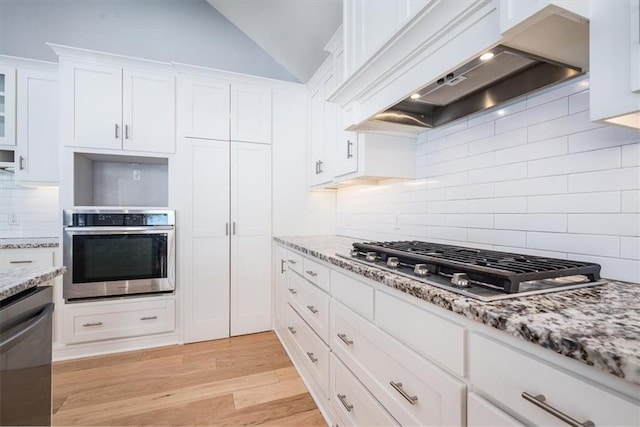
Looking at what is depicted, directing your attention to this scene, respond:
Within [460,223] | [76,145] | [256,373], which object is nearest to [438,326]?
[460,223]

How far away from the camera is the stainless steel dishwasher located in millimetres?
858

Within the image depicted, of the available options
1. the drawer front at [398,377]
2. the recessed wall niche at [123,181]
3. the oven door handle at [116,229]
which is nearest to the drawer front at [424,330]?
the drawer front at [398,377]

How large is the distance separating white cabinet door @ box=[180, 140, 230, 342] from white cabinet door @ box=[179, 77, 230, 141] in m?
0.10

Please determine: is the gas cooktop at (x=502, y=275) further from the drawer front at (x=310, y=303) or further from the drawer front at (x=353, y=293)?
the drawer front at (x=310, y=303)

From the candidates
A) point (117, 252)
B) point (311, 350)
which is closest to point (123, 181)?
point (117, 252)

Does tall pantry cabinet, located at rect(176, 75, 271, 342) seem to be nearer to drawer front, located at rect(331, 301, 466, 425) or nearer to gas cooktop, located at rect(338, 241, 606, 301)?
drawer front, located at rect(331, 301, 466, 425)

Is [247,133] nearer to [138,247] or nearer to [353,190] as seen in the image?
[353,190]

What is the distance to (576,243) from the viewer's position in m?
1.05

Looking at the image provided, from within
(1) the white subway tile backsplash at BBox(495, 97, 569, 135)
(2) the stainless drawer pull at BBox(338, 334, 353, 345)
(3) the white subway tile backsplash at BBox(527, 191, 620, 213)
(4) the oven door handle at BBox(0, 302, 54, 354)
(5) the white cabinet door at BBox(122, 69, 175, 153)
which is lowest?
(2) the stainless drawer pull at BBox(338, 334, 353, 345)

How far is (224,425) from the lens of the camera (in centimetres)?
158

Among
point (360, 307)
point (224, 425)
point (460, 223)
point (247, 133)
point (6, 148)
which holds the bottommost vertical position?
point (224, 425)

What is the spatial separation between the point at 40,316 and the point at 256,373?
4.60 ft

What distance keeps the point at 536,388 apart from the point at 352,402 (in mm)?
914

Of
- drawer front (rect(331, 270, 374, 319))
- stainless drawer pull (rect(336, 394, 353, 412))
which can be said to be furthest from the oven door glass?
stainless drawer pull (rect(336, 394, 353, 412))
